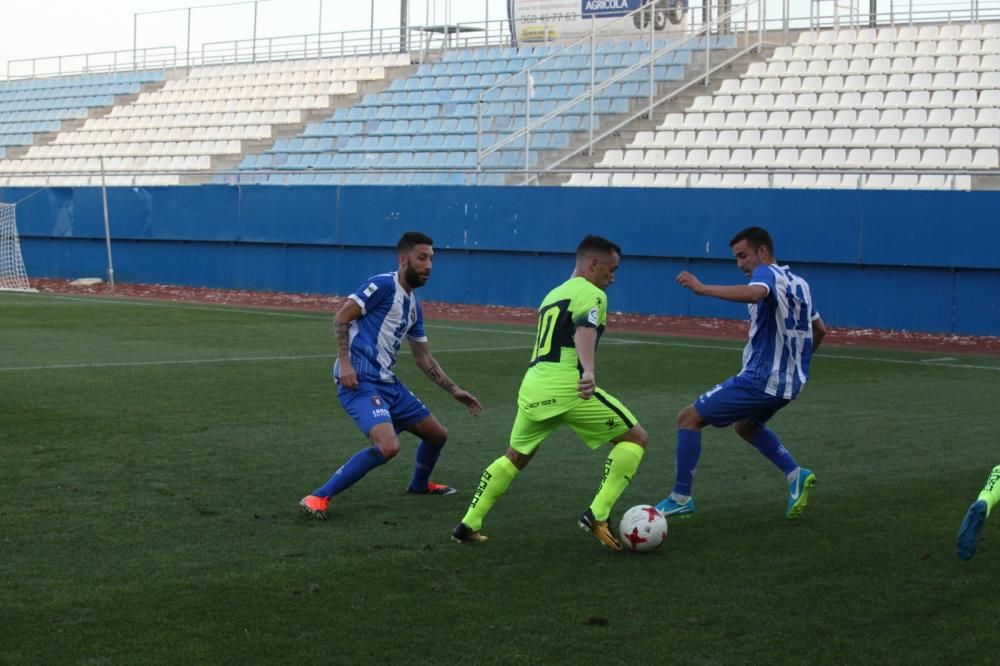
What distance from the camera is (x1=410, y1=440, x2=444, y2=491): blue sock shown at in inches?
338

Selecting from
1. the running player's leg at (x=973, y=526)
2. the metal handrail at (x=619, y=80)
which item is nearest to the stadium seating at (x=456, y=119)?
the metal handrail at (x=619, y=80)

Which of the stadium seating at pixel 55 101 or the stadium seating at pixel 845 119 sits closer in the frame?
the stadium seating at pixel 845 119

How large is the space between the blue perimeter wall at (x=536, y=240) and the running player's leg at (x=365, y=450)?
50.6ft

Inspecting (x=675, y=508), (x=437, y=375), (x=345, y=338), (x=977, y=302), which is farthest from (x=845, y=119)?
(x=345, y=338)

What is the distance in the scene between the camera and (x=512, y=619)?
581cm

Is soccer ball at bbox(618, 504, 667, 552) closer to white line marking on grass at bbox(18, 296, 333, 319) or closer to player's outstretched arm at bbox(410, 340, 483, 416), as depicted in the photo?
player's outstretched arm at bbox(410, 340, 483, 416)

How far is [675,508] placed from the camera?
799 centimetres

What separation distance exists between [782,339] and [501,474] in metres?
2.06

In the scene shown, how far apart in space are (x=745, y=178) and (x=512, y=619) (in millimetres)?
19834

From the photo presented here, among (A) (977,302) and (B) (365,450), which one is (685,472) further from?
(A) (977,302)

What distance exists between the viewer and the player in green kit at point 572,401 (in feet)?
23.4

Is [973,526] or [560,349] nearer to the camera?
[973,526]

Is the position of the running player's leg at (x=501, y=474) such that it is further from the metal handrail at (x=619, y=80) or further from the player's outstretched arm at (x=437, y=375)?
the metal handrail at (x=619, y=80)

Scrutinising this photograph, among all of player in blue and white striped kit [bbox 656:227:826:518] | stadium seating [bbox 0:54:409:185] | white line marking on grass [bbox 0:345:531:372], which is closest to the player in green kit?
player in blue and white striped kit [bbox 656:227:826:518]
